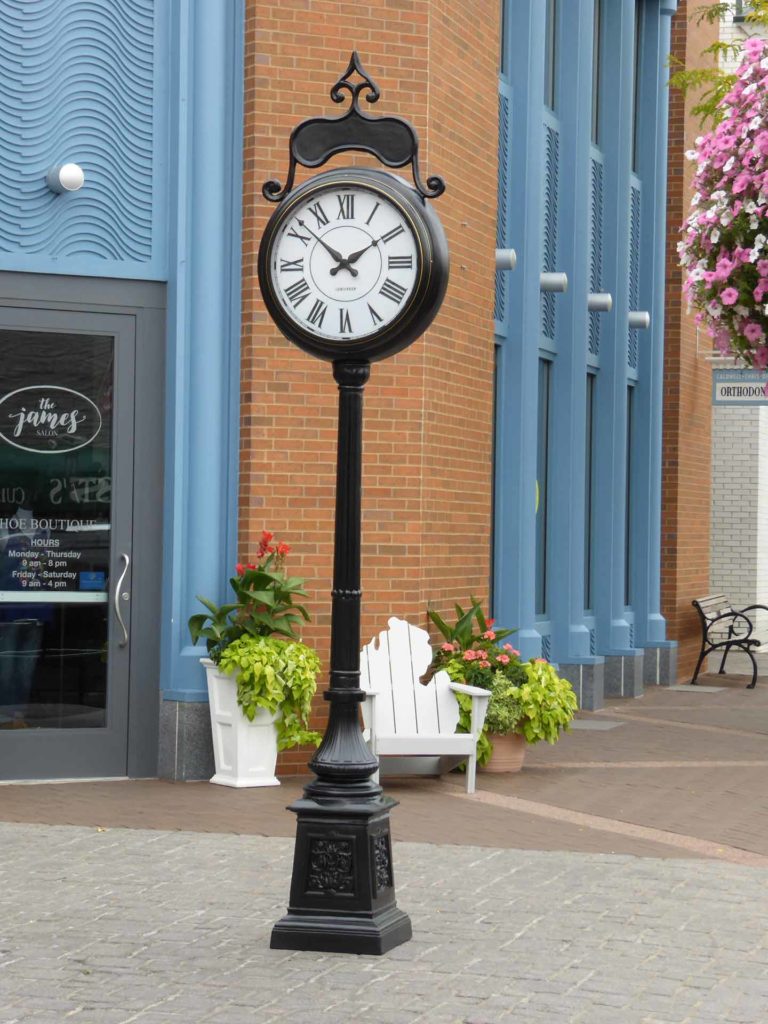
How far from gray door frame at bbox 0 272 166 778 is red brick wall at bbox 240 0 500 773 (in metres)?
0.55

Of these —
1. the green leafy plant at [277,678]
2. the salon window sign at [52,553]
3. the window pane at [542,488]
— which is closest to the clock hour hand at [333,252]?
the green leafy plant at [277,678]

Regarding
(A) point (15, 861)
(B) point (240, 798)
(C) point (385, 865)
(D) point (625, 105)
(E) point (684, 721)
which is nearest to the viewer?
(C) point (385, 865)

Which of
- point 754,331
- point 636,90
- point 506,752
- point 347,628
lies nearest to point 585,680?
point 506,752

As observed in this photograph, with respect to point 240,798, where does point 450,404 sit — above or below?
above

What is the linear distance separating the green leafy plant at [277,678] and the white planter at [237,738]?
6 centimetres

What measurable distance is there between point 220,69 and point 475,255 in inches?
90.8

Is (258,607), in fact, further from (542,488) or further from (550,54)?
(550,54)

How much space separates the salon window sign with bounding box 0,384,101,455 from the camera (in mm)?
10055

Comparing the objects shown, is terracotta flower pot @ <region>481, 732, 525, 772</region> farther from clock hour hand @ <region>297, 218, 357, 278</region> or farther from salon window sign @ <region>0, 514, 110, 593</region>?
clock hour hand @ <region>297, 218, 357, 278</region>

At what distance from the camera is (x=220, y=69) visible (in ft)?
34.2

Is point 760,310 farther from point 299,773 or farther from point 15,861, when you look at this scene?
point 15,861

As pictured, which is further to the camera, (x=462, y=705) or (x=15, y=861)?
(x=462, y=705)

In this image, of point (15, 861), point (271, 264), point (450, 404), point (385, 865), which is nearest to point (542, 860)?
point (385, 865)

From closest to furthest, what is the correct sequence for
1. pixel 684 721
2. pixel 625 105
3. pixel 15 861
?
1. pixel 15 861
2. pixel 684 721
3. pixel 625 105
